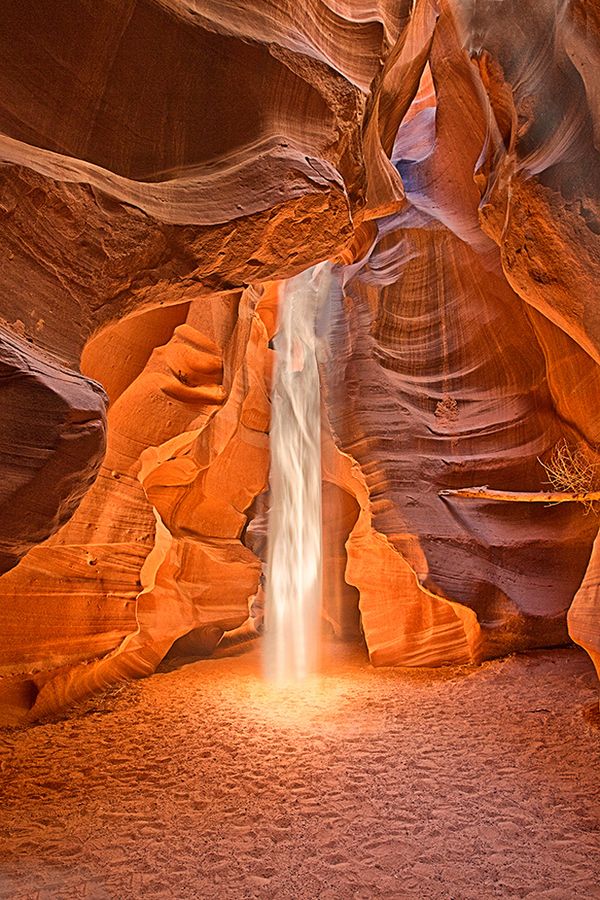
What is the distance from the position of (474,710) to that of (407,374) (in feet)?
19.7

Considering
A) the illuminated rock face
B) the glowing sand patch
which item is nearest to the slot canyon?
the illuminated rock face

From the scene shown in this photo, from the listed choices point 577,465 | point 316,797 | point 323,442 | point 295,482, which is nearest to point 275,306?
point 323,442

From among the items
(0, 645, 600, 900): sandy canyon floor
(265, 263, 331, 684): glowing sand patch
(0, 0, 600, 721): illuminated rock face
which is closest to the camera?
(0, 645, 600, 900): sandy canyon floor

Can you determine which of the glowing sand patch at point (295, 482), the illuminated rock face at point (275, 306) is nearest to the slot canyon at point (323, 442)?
the illuminated rock face at point (275, 306)

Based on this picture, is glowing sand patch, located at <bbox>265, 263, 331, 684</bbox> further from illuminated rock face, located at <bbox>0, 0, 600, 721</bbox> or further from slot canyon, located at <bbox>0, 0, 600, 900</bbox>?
slot canyon, located at <bbox>0, 0, 600, 900</bbox>

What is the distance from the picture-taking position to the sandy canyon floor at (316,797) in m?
3.50

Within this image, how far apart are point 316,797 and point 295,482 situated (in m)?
9.49

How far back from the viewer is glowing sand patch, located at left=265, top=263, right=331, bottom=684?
13.7m

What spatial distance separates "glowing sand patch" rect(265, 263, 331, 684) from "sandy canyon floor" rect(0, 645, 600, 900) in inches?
263

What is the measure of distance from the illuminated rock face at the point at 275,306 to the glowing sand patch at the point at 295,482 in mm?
482

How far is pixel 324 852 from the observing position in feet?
12.5

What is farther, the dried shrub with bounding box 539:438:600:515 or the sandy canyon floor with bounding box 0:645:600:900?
the dried shrub with bounding box 539:438:600:515

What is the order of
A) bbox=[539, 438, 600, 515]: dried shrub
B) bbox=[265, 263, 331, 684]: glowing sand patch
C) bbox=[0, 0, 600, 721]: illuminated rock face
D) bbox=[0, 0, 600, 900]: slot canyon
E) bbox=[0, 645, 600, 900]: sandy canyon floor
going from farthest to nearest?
bbox=[265, 263, 331, 684]: glowing sand patch → bbox=[539, 438, 600, 515]: dried shrub → bbox=[0, 0, 600, 721]: illuminated rock face → bbox=[0, 0, 600, 900]: slot canyon → bbox=[0, 645, 600, 900]: sandy canyon floor

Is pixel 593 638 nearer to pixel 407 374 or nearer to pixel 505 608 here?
pixel 505 608
